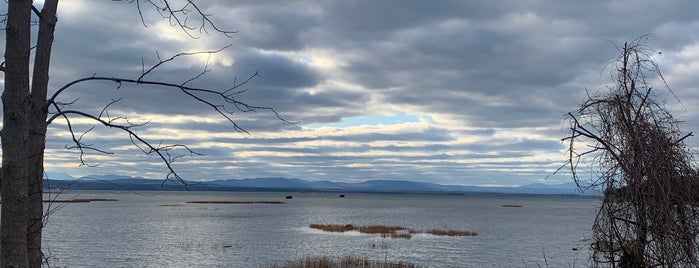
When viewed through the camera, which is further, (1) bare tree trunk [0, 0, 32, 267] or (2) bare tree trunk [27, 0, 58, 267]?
(2) bare tree trunk [27, 0, 58, 267]

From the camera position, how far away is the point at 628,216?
423 inches

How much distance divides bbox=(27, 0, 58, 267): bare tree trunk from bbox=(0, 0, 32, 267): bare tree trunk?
2.96 ft

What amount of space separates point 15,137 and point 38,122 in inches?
40.4

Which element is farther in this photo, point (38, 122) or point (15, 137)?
point (38, 122)

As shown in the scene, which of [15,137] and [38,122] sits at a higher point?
[38,122]

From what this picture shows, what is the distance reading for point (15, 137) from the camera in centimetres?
495

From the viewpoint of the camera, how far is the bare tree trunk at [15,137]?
16.2ft

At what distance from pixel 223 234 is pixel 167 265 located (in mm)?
23792

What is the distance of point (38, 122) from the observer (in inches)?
233

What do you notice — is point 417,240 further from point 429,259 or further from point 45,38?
point 45,38

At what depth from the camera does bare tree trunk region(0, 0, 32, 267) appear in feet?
16.2

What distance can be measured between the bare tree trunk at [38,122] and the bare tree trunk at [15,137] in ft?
2.96

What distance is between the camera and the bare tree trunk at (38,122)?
5.90m

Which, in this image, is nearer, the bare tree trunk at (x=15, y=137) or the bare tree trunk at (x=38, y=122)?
the bare tree trunk at (x=15, y=137)
